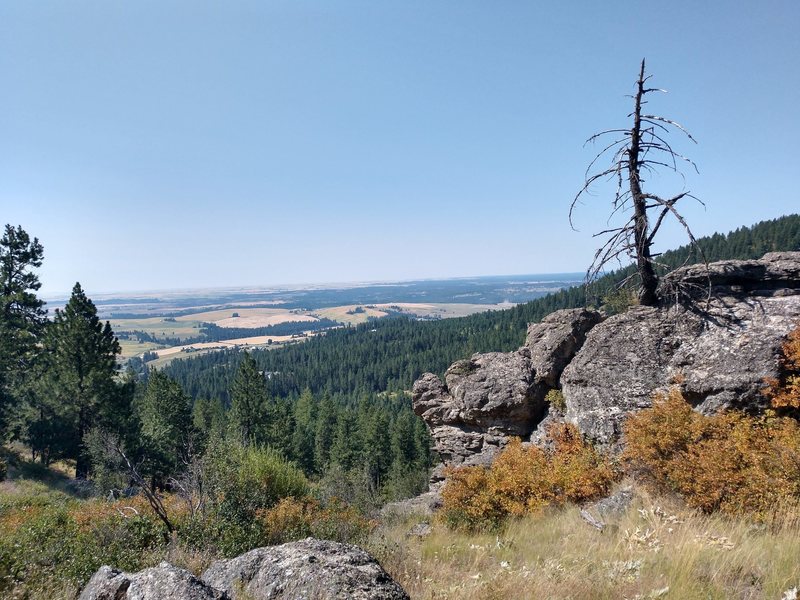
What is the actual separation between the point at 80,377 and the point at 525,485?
37.3 metres

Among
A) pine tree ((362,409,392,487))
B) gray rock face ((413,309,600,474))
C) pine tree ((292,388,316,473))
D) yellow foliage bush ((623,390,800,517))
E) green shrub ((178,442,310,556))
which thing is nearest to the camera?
yellow foliage bush ((623,390,800,517))

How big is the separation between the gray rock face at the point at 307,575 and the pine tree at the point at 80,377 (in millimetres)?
35718

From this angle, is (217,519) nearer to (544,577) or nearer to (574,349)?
(544,577)

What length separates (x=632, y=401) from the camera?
41.5 ft

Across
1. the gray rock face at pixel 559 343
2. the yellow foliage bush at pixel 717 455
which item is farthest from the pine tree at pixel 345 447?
the yellow foliage bush at pixel 717 455

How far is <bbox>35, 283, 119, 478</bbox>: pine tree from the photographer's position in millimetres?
33562

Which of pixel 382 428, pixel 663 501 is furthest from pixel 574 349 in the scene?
pixel 382 428

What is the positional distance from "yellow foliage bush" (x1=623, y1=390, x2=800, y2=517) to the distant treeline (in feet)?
353

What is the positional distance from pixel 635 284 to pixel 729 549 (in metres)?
10.1

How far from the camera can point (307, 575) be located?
5203mm

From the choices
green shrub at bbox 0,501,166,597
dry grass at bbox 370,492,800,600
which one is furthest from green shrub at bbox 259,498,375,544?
green shrub at bbox 0,501,166,597

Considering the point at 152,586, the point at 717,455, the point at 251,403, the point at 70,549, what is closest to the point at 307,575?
the point at 152,586

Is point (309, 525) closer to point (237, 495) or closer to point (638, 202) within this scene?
point (237, 495)

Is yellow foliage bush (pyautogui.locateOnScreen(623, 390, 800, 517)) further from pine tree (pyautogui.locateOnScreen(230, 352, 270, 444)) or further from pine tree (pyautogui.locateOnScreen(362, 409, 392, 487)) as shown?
pine tree (pyautogui.locateOnScreen(362, 409, 392, 487))
